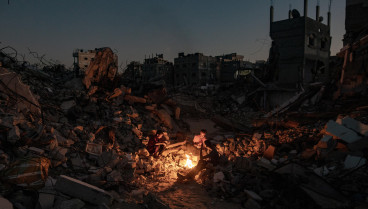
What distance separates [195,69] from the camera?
3816 centimetres

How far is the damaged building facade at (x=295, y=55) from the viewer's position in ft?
63.6

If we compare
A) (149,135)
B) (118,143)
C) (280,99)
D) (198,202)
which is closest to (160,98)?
(149,135)

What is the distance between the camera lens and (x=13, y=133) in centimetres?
430

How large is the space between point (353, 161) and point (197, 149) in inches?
193

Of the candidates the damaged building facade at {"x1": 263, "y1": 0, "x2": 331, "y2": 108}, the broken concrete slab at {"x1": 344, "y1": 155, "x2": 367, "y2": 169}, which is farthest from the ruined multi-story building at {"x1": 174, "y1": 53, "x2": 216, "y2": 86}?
the broken concrete slab at {"x1": 344, "y1": 155, "x2": 367, "y2": 169}

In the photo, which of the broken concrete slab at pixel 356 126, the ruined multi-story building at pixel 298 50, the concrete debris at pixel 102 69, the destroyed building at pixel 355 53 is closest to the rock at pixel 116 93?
the concrete debris at pixel 102 69

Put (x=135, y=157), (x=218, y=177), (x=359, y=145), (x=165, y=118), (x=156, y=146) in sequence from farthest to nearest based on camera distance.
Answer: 1. (x=165, y=118)
2. (x=156, y=146)
3. (x=135, y=157)
4. (x=218, y=177)
5. (x=359, y=145)

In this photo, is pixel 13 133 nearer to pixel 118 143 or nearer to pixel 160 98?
pixel 118 143

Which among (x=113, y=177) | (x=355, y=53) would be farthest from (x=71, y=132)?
(x=355, y=53)

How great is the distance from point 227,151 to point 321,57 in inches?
734

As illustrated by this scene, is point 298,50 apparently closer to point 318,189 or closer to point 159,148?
point 159,148

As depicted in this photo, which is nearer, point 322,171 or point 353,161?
point 353,161

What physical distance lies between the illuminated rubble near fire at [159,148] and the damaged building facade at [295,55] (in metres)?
8.21

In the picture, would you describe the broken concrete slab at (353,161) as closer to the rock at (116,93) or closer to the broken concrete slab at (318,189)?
the broken concrete slab at (318,189)
